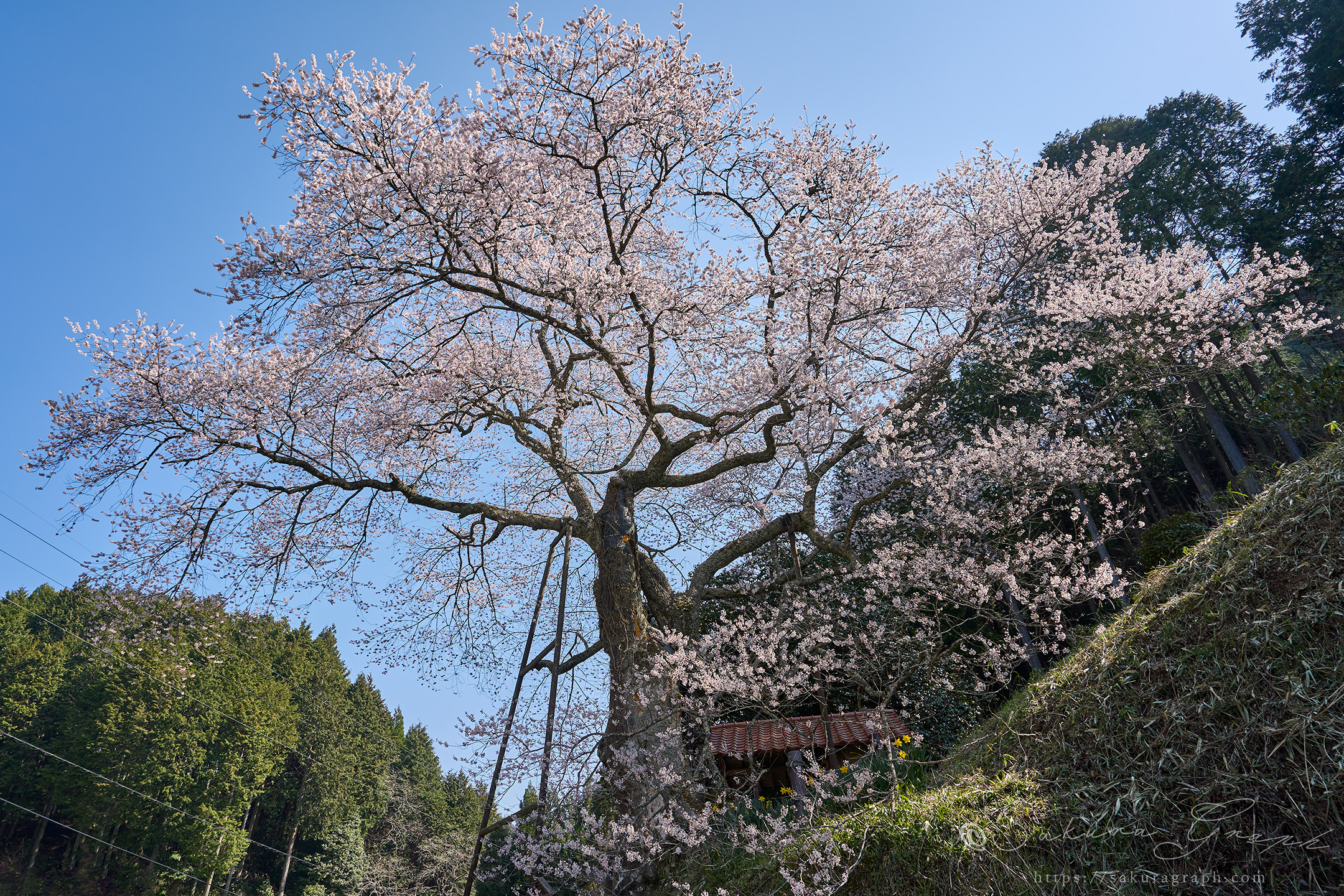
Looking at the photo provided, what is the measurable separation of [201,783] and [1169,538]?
89.7 feet

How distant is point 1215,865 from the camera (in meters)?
2.92

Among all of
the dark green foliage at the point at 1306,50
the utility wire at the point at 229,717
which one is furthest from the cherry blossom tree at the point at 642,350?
the utility wire at the point at 229,717

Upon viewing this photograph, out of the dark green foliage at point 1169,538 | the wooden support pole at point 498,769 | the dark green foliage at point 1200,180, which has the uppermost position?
the dark green foliage at point 1200,180

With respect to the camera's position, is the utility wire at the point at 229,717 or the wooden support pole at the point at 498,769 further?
the utility wire at the point at 229,717

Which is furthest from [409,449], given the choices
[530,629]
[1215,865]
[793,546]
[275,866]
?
[275,866]

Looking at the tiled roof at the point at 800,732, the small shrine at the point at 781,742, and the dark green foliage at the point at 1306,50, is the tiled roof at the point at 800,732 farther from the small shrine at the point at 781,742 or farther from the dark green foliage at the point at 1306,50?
the dark green foliage at the point at 1306,50

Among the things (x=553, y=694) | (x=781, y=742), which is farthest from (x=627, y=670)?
(x=781, y=742)

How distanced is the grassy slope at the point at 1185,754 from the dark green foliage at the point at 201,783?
17.0m

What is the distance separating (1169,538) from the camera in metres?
9.28

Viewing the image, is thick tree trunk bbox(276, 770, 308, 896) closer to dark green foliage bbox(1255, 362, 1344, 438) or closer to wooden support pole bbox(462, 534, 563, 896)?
wooden support pole bbox(462, 534, 563, 896)

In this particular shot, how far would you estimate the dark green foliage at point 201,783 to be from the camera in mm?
19422

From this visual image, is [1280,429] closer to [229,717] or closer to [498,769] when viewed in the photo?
[498,769]

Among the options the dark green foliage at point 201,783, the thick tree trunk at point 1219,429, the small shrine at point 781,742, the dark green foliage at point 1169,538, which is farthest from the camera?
the dark green foliage at point 201,783

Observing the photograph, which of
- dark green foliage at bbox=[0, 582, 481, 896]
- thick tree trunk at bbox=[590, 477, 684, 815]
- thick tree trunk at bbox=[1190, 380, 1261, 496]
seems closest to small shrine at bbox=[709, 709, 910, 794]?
thick tree trunk at bbox=[590, 477, 684, 815]
